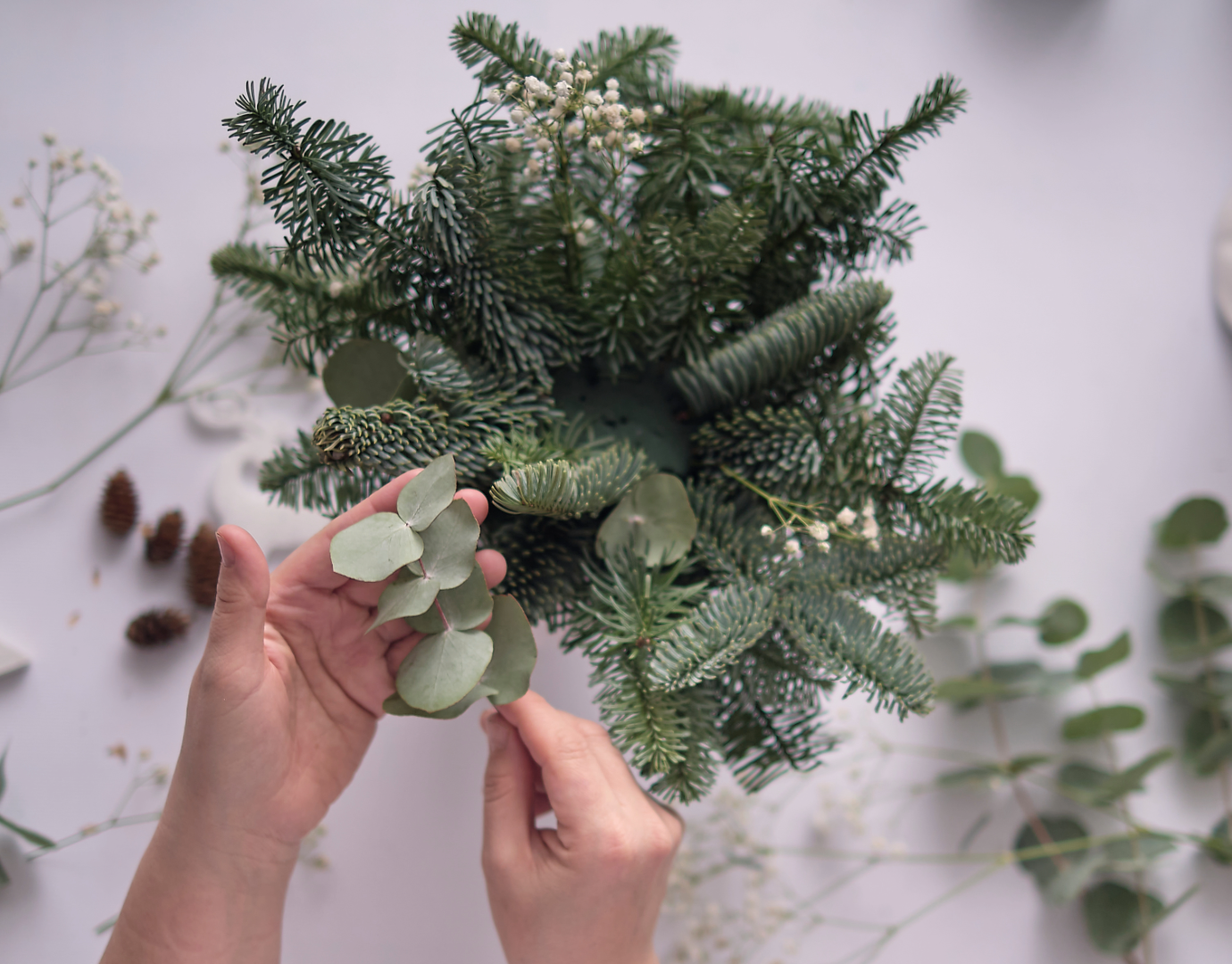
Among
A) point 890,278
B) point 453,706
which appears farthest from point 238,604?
point 890,278

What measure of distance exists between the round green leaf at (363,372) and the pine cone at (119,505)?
401 mm

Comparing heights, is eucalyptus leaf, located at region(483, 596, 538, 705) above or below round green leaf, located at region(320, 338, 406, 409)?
below

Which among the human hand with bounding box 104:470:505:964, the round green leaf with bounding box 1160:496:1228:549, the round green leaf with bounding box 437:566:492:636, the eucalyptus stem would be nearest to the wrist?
the human hand with bounding box 104:470:505:964

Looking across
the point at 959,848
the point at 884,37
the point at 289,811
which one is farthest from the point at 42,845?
the point at 884,37

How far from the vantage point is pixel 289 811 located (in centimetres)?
56

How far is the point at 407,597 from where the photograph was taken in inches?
16.3

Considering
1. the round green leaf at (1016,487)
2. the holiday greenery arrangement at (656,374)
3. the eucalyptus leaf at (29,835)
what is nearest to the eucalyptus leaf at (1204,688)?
the round green leaf at (1016,487)

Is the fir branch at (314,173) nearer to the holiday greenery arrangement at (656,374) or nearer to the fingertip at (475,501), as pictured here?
the holiday greenery arrangement at (656,374)

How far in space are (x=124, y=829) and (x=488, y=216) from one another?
70 centimetres

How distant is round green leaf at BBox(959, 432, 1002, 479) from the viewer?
2.70ft

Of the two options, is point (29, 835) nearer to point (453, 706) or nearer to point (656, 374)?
point (453, 706)

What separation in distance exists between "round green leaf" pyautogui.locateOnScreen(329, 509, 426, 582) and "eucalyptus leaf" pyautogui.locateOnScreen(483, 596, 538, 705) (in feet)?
0.23

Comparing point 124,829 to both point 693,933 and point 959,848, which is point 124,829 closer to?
point 693,933

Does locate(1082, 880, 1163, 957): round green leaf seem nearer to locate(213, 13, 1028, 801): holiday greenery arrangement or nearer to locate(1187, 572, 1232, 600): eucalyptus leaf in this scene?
locate(1187, 572, 1232, 600): eucalyptus leaf
